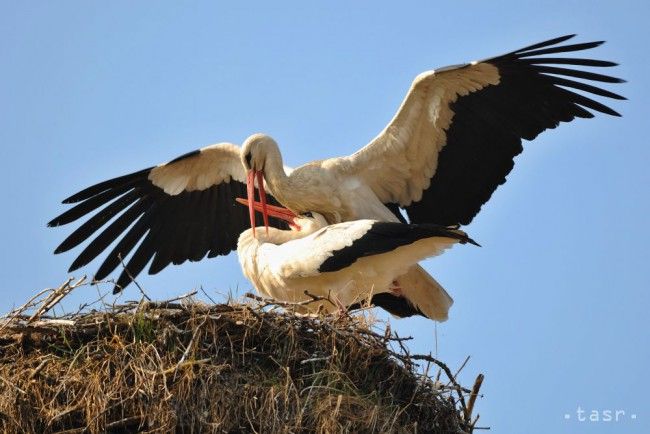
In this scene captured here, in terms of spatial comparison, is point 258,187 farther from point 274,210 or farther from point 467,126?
point 467,126

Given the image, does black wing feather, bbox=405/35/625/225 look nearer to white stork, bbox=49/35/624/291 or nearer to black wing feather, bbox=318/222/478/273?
white stork, bbox=49/35/624/291

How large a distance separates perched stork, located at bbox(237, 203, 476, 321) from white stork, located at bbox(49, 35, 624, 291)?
68 cm

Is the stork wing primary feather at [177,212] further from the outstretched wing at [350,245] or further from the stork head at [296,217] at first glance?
the outstretched wing at [350,245]

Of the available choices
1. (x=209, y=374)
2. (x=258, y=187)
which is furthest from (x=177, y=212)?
(x=209, y=374)

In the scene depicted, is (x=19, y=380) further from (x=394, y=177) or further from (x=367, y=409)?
(x=394, y=177)

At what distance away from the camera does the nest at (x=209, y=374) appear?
6.94 meters

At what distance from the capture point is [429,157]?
32.4 ft

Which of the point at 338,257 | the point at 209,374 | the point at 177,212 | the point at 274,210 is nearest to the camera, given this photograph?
the point at 209,374

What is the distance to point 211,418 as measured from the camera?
697 cm

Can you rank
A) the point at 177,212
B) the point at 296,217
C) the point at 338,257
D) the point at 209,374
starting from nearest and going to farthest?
the point at 209,374 → the point at 338,257 → the point at 296,217 → the point at 177,212

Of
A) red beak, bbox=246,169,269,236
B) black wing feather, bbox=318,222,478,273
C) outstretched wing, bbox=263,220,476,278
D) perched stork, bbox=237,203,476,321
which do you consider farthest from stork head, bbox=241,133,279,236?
black wing feather, bbox=318,222,478,273

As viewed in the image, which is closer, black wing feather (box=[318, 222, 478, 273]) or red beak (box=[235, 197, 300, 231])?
black wing feather (box=[318, 222, 478, 273])

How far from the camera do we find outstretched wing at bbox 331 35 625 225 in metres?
9.45

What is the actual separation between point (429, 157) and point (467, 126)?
1.23ft
